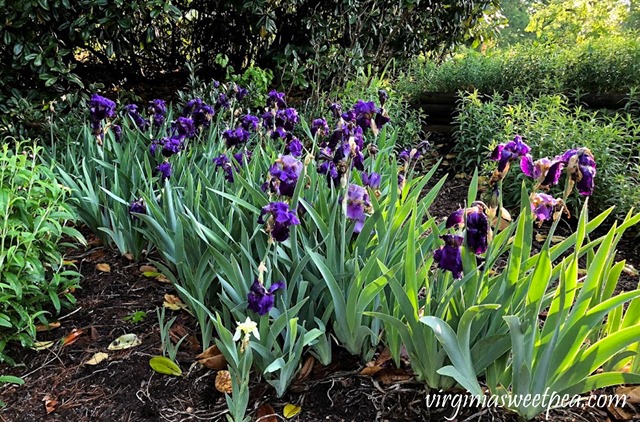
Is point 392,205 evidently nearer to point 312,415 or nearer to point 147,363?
point 312,415

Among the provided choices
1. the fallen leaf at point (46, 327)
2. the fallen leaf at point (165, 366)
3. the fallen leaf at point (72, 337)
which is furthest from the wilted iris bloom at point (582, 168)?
the fallen leaf at point (46, 327)

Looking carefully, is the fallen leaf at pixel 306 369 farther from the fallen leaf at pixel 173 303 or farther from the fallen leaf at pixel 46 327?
the fallen leaf at pixel 46 327

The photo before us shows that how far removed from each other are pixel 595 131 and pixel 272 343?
8.78 ft

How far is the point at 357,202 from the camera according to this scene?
1750mm

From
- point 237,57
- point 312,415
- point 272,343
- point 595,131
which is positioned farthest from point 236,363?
point 237,57

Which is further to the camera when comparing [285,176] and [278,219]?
[285,176]

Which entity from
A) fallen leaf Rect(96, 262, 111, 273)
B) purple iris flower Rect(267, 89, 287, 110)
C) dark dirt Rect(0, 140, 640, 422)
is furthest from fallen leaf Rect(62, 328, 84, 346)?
purple iris flower Rect(267, 89, 287, 110)

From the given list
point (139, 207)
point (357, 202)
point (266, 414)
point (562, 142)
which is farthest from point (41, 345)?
point (562, 142)

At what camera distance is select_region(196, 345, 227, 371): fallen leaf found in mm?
1764

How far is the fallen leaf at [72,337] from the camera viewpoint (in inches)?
77.2

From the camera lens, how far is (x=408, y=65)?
6086 millimetres

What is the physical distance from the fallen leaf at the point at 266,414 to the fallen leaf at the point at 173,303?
2.10 feet

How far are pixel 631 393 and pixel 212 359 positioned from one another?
Answer: 1359 millimetres

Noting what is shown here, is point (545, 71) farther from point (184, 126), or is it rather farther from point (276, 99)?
point (184, 126)
